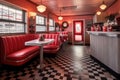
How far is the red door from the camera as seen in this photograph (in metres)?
9.84

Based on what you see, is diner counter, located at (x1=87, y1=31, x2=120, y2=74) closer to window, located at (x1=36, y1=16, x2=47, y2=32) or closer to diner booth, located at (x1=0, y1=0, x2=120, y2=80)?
diner booth, located at (x1=0, y1=0, x2=120, y2=80)

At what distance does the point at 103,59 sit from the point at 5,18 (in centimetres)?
373

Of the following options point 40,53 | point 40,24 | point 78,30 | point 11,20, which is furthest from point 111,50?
point 78,30

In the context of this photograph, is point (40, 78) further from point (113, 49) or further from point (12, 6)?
point (12, 6)

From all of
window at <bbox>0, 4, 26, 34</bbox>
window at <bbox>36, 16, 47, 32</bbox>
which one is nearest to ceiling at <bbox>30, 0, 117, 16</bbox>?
window at <bbox>36, 16, 47, 32</bbox>

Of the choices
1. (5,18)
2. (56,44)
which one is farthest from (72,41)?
(5,18)

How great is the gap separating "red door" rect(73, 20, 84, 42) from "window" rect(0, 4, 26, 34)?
19.8ft

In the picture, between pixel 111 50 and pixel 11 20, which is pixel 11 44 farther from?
pixel 111 50

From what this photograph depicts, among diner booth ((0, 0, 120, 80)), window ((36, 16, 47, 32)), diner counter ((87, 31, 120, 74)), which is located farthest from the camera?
window ((36, 16, 47, 32))

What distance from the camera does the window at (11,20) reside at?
3560 millimetres

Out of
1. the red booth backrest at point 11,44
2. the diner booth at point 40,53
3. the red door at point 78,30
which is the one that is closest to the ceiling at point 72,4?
the diner booth at point 40,53

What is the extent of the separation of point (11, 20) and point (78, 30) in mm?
7077

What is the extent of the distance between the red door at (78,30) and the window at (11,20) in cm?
602

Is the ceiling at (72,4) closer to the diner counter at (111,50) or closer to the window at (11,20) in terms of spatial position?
the window at (11,20)
